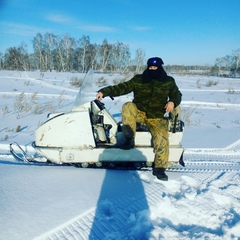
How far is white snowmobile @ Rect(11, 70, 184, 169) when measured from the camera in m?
2.98

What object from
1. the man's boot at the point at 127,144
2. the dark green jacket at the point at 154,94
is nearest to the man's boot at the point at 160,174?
the man's boot at the point at 127,144

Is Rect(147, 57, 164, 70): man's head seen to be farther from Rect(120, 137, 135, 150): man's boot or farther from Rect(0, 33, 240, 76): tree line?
Rect(0, 33, 240, 76): tree line

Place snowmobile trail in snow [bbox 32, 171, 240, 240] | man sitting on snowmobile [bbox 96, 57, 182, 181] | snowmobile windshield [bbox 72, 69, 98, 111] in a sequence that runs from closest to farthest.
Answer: snowmobile trail in snow [bbox 32, 171, 240, 240] < man sitting on snowmobile [bbox 96, 57, 182, 181] < snowmobile windshield [bbox 72, 69, 98, 111]

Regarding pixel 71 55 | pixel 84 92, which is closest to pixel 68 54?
pixel 71 55

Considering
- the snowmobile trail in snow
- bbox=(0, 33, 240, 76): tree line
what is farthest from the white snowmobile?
bbox=(0, 33, 240, 76): tree line

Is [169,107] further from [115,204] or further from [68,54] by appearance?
[68,54]

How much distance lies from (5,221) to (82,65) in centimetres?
4360

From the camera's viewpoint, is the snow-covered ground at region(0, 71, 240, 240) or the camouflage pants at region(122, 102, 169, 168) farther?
the camouflage pants at region(122, 102, 169, 168)

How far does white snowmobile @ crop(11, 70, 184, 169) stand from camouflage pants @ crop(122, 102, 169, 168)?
15 centimetres

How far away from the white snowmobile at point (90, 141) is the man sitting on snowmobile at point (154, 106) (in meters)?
0.15

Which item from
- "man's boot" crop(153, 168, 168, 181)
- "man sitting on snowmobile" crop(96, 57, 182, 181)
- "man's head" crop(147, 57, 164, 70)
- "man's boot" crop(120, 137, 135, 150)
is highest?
"man's head" crop(147, 57, 164, 70)

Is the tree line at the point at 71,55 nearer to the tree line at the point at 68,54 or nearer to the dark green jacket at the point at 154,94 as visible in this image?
the tree line at the point at 68,54

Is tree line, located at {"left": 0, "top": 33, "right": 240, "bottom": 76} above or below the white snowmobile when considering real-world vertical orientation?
above

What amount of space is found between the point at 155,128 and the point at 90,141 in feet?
2.72
